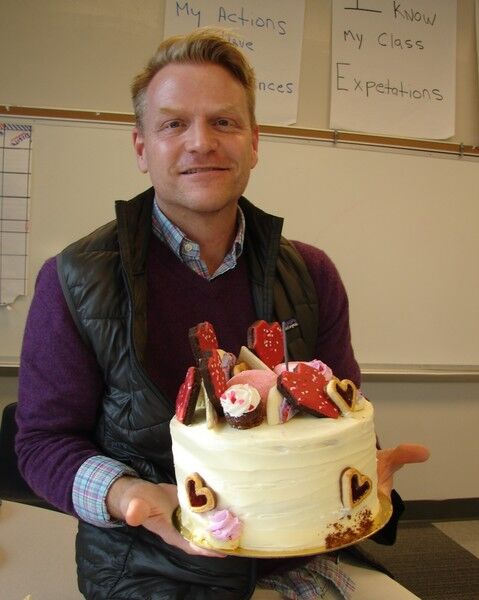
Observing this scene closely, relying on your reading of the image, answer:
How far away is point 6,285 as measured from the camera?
240 cm

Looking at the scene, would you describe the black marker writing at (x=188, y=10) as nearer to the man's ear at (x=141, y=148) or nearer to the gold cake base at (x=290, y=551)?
the man's ear at (x=141, y=148)

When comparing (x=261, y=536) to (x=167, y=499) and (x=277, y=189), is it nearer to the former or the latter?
(x=167, y=499)

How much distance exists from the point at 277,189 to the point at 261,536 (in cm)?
191

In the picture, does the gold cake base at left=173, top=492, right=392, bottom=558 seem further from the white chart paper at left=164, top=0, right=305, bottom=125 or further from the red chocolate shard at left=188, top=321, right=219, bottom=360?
the white chart paper at left=164, top=0, right=305, bottom=125

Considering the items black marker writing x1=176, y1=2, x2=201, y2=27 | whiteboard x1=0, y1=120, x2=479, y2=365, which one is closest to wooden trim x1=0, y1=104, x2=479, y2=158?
whiteboard x1=0, y1=120, x2=479, y2=365

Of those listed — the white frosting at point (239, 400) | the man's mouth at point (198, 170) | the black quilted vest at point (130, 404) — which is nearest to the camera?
the white frosting at point (239, 400)

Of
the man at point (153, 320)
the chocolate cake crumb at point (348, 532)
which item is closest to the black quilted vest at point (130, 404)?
the man at point (153, 320)

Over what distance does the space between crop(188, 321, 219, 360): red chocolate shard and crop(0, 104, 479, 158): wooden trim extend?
1.73 metres

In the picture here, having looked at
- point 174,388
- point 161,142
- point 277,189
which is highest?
point 277,189

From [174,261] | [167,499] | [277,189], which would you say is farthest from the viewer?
[277,189]

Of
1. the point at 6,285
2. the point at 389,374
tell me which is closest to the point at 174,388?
the point at 6,285

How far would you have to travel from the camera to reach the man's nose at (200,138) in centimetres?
116

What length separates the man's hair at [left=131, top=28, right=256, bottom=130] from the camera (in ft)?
3.96

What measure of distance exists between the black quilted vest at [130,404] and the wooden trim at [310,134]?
1.31 meters
